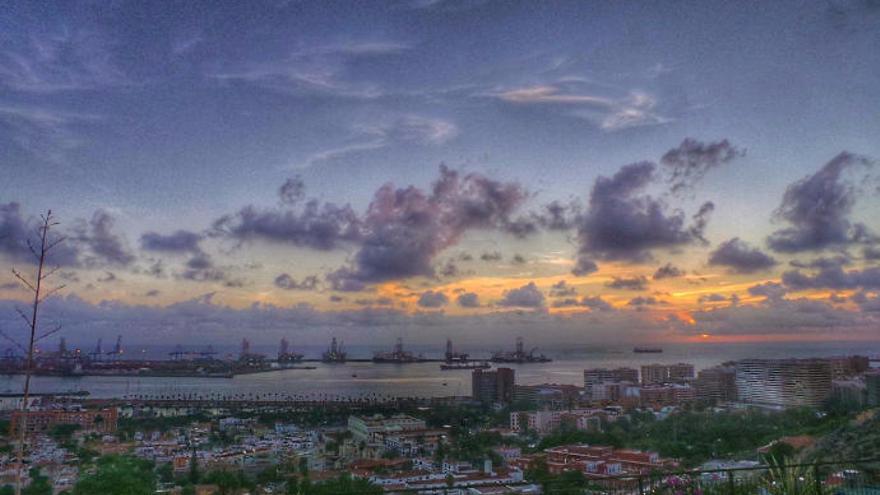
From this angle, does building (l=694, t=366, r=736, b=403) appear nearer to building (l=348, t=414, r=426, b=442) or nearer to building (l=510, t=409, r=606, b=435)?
building (l=510, t=409, r=606, b=435)

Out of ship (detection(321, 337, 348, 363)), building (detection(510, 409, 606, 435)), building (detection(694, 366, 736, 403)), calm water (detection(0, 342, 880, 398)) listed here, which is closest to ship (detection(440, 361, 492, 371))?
calm water (detection(0, 342, 880, 398))

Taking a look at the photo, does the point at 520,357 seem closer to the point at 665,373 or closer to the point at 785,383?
the point at 665,373

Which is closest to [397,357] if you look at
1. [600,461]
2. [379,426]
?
[379,426]

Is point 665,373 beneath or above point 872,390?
beneath

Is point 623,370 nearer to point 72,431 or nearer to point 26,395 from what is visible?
point 72,431

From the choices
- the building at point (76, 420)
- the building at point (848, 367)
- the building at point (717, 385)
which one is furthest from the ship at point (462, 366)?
the building at point (76, 420)
